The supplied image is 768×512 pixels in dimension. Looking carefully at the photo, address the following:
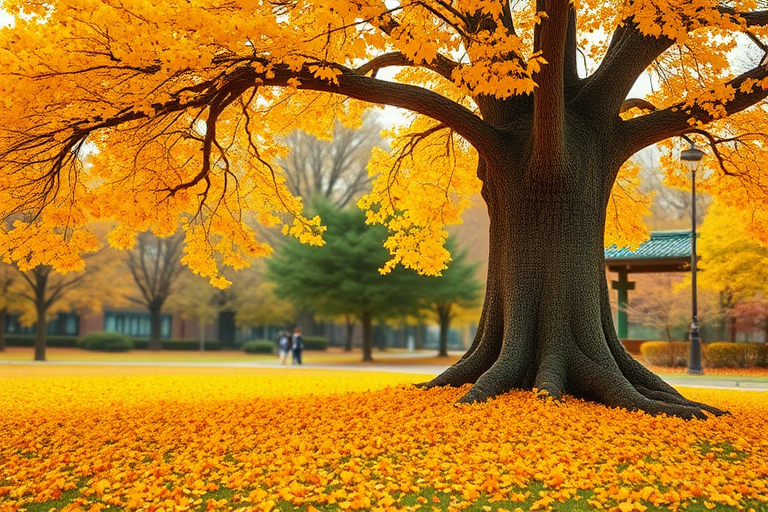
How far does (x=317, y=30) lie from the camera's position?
8383 millimetres

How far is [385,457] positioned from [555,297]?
4434mm

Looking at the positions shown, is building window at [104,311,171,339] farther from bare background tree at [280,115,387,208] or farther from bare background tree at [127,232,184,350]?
bare background tree at [280,115,387,208]

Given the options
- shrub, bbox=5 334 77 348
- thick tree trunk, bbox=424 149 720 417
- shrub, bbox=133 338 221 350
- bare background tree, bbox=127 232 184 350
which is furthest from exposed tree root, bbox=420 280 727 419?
shrub, bbox=133 338 221 350

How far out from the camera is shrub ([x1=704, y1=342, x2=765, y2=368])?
24500 mm

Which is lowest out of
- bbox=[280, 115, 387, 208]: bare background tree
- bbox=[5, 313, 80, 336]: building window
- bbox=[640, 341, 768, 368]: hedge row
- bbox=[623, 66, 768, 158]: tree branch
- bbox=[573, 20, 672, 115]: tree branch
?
bbox=[5, 313, 80, 336]: building window

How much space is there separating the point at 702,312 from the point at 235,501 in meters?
25.8

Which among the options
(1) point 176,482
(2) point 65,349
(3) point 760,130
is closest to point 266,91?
(1) point 176,482

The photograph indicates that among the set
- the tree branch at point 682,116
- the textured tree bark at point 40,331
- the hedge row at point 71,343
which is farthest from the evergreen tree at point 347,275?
the tree branch at point 682,116

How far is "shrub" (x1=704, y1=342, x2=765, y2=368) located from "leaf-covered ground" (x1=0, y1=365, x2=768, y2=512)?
16472mm

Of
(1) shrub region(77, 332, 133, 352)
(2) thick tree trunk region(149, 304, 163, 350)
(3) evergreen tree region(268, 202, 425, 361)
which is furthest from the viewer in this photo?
(2) thick tree trunk region(149, 304, 163, 350)

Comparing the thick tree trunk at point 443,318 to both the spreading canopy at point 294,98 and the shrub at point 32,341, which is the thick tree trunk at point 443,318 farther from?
the shrub at point 32,341

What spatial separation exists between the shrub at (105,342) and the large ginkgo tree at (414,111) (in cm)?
3499

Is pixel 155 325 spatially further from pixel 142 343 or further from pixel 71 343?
pixel 71 343

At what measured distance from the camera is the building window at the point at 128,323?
55.9 meters
